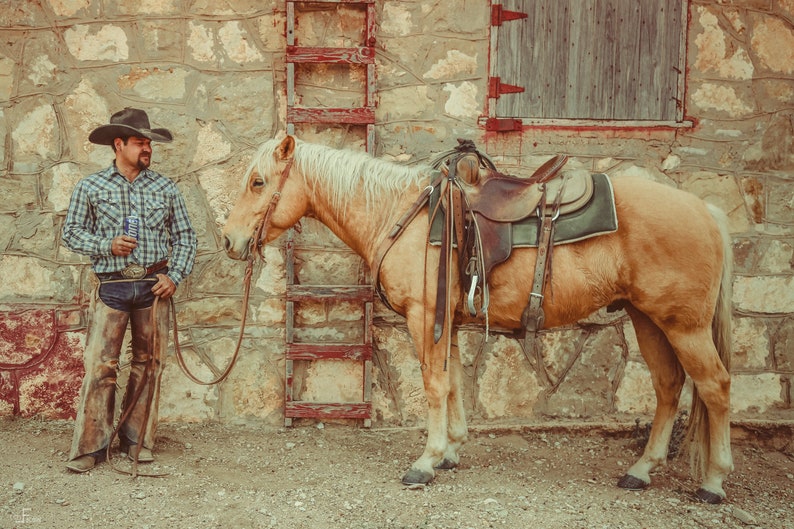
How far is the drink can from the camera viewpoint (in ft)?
13.3

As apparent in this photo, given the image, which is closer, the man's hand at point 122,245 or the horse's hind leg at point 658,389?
the man's hand at point 122,245

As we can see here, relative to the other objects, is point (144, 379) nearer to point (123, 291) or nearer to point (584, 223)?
point (123, 291)

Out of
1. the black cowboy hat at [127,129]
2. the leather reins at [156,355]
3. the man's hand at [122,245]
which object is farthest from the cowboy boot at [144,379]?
the black cowboy hat at [127,129]

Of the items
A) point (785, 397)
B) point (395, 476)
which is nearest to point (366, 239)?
point (395, 476)

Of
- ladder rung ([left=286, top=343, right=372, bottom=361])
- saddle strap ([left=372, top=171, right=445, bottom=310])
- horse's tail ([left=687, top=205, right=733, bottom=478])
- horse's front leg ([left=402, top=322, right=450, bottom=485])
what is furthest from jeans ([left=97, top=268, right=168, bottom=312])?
horse's tail ([left=687, top=205, right=733, bottom=478])

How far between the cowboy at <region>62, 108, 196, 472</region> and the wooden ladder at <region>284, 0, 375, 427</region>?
0.85 metres

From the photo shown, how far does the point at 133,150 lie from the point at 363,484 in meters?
2.38

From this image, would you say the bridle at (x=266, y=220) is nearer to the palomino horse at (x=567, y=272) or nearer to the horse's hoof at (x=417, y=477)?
the palomino horse at (x=567, y=272)

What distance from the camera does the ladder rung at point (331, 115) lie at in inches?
183

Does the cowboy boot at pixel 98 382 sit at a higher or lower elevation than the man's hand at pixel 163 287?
lower

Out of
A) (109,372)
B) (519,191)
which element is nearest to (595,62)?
(519,191)

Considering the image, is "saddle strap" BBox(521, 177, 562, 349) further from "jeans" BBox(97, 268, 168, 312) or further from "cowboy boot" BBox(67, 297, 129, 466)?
"cowboy boot" BBox(67, 297, 129, 466)

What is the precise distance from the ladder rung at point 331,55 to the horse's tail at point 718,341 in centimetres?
240

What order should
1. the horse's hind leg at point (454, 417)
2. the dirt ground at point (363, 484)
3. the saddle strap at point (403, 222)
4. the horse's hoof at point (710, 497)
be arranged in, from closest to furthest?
the dirt ground at point (363, 484), the horse's hoof at point (710, 497), the saddle strap at point (403, 222), the horse's hind leg at point (454, 417)
